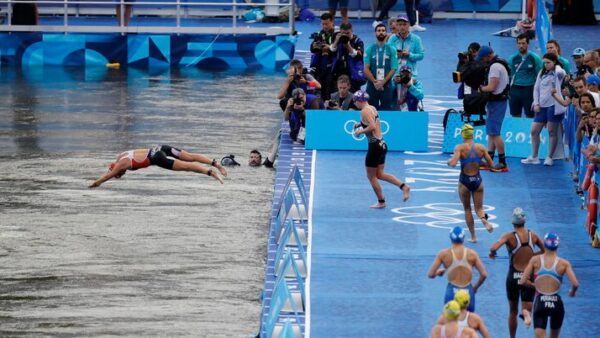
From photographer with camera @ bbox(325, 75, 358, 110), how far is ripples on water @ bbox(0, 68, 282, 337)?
1979mm

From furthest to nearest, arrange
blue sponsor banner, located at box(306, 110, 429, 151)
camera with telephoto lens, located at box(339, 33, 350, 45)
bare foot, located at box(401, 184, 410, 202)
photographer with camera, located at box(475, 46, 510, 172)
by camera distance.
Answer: camera with telephoto lens, located at box(339, 33, 350, 45)
blue sponsor banner, located at box(306, 110, 429, 151)
photographer with camera, located at box(475, 46, 510, 172)
bare foot, located at box(401, 184, 410, 202)

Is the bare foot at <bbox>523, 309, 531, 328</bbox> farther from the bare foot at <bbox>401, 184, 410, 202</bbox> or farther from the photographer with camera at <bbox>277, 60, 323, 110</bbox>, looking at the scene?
the photographer with camera at <bbox>277, 60, 323, 110</bbox>

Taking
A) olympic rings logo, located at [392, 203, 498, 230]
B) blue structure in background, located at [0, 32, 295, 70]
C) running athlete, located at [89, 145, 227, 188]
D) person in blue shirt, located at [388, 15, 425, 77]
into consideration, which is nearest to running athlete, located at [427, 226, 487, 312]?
olympic rings logo, located at [392, 203, 498, 230]

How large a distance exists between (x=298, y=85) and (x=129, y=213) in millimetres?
5386

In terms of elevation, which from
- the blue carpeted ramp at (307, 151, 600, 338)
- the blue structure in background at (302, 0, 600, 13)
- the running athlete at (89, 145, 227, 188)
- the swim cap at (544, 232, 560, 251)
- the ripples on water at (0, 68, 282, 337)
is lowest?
the ripples on water at (0, 68, 282, 337)

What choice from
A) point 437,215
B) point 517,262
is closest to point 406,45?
point 437,215

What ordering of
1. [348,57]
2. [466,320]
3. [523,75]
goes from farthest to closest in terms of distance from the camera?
[348,57] < [523,75] < [466,320]

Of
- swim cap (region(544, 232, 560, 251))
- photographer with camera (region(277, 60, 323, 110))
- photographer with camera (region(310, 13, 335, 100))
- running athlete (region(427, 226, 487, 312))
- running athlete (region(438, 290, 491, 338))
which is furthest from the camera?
photographer with camera (region(310, 13, 335, 100))

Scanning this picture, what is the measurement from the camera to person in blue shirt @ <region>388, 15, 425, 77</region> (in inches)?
1170

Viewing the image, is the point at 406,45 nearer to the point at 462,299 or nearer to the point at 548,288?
the point at 548,288

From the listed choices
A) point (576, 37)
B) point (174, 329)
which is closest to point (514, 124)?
point (174, 329)

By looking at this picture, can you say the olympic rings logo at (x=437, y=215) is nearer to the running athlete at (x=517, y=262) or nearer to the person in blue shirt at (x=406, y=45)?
the running athlete at (x=517, y=262)

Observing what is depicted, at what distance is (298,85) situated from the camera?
96.6 feet

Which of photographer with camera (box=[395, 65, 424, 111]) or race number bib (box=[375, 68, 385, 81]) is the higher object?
race number bib (box=[375, 68, 385, 81])
